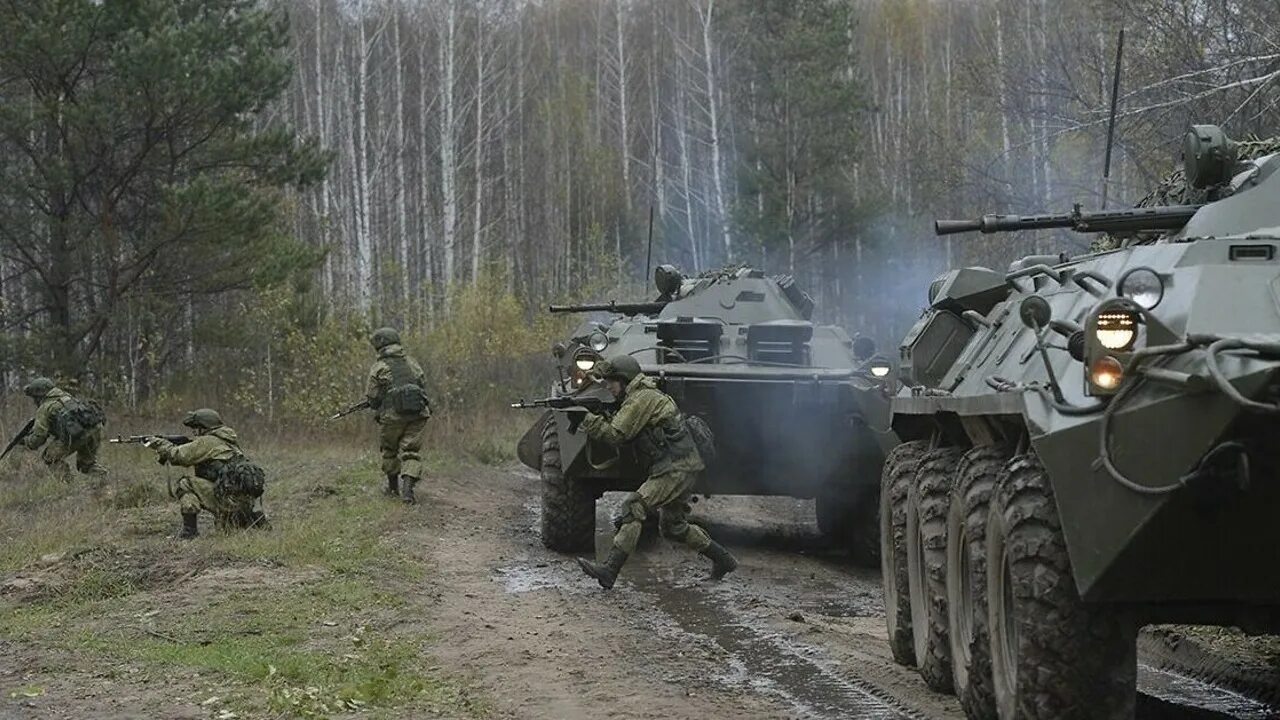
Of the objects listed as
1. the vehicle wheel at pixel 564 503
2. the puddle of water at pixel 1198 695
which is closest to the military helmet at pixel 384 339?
the vehicle wheel at pixel 564 503

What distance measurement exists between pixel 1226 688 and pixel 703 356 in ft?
18.6

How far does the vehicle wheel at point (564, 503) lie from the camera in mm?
11867

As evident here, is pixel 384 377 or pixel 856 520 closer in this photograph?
pixel 856 520

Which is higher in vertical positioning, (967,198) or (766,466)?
(967,198)

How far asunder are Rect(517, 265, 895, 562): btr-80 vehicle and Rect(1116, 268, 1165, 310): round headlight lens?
5.83m

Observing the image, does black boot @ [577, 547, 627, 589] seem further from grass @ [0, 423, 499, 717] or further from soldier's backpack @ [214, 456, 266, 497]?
soldier's backpack @ [214, 456, 266, 497]

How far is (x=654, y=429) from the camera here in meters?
10.2

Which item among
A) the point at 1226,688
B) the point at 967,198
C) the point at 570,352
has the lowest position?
the point at 1226,688

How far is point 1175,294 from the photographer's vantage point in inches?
191

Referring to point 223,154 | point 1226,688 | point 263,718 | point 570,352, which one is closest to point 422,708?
point 263,718

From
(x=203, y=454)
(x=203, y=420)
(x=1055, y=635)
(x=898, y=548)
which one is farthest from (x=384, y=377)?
(x=1055, y=635)

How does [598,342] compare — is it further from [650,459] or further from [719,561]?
[719,561]

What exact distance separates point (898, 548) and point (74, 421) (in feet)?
33.8

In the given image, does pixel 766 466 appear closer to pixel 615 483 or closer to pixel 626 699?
pixel 615 483
